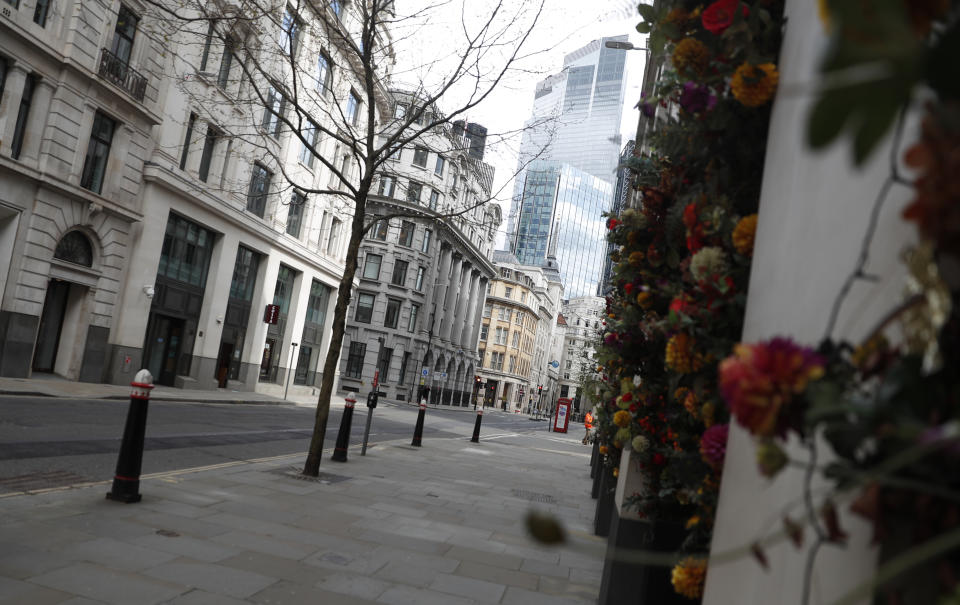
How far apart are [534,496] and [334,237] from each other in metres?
28.6

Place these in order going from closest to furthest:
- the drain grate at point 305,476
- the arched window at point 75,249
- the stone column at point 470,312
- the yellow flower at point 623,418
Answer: the yellow flower at point 623,418 → the drain grate at point 305,476 → the arched window at point 75,249 → the stone column at point 470,312

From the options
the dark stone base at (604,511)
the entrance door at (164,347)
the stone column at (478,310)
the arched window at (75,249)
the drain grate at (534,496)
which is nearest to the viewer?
the dark stone base at (604,511)

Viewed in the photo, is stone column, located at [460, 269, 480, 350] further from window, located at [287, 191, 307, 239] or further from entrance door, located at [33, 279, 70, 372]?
entrance door, located at [33, 279, 70, 372]

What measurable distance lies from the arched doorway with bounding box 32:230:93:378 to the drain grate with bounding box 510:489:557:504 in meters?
15.3

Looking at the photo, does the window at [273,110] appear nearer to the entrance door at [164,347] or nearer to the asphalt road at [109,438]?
the asphalt road at [109,438]

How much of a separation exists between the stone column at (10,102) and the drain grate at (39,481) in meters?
12.8

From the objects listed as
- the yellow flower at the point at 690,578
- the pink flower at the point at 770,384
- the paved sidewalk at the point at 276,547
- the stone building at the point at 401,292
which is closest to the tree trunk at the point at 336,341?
the paved sidewalk at the point at 276,547

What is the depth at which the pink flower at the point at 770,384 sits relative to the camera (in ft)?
3.41

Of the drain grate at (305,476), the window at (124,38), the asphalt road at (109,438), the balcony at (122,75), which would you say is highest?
the window at (124,38)

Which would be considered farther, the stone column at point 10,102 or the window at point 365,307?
the window at point 365,307

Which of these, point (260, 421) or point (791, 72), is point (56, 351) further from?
point (791, 72)

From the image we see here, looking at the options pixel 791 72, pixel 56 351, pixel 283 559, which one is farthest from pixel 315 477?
pixel 56 351

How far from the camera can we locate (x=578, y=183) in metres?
154

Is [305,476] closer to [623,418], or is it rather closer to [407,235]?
[623,418]
